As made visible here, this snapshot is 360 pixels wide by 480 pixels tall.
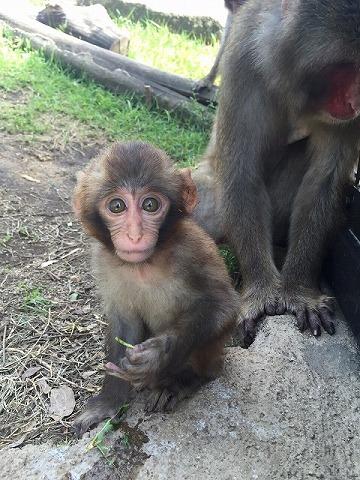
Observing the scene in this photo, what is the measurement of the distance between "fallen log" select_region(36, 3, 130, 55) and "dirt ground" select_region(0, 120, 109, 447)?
3971 millimetres

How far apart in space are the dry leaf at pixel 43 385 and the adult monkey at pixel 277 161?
1.27 metres

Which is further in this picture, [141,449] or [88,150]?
[88,150]

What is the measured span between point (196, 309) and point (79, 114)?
4.91 metres

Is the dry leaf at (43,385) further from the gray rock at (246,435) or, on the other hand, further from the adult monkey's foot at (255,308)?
the adult monkey's foot at (255,308)

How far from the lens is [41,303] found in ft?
14.7

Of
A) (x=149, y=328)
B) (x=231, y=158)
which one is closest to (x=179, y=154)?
(x=231, y=158)

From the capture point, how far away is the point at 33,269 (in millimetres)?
4867

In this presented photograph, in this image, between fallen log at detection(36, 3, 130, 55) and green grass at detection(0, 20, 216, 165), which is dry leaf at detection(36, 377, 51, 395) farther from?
fallen log at detection(36, 3, 130, 55)

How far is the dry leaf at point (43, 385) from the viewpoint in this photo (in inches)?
149

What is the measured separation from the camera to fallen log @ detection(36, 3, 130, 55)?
988 centimetres

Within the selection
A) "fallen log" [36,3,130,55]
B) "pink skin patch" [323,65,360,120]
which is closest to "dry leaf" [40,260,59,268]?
"pink skin patch" [323,65,360,120]

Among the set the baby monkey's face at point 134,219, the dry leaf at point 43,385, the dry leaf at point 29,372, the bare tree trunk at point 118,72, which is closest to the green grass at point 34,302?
the dry leaf at point 29,372

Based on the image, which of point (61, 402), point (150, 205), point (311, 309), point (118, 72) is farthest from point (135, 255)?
point (118, 72)

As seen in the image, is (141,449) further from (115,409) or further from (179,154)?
(179,154)
